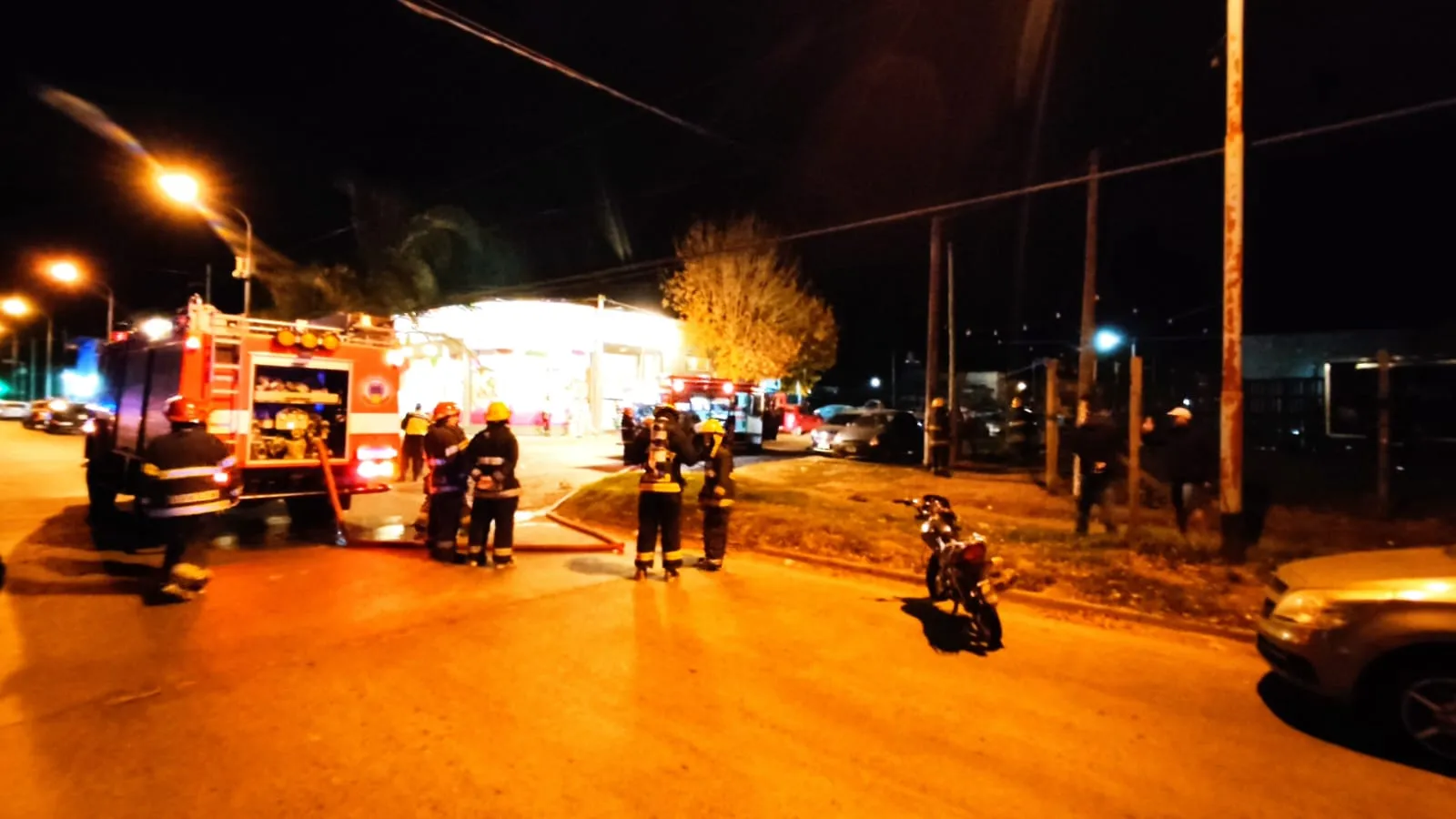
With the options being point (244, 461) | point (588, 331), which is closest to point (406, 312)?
point (588, 331)

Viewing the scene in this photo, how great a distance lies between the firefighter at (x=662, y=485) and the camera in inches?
320

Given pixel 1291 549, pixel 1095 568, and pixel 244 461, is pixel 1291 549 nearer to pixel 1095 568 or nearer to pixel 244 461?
pixel 1095 568

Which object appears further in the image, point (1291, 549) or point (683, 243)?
point (683, 243)

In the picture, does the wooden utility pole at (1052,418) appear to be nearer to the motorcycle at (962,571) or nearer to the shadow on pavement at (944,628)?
the shadow on pavement at (944,628)

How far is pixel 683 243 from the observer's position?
3244 centimetres

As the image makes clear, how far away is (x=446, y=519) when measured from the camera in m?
9.04

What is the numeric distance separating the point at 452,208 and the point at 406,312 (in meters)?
4.18

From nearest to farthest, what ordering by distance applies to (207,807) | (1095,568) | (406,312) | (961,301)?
(207,807)
(1095,568)
(406,312)
(961,301)

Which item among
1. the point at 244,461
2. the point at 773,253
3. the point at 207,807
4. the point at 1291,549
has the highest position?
the point at 773,253

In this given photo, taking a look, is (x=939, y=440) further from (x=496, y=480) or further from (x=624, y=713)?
(x=624, y=713)

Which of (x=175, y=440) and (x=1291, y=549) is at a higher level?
(x=175, y=440)

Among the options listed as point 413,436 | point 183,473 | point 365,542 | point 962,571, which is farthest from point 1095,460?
point 183,473

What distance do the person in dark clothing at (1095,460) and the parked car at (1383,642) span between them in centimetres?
507

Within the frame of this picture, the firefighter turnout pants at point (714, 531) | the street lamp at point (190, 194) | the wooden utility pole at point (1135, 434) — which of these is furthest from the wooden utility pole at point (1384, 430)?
the street lamp at point (190, 194)
